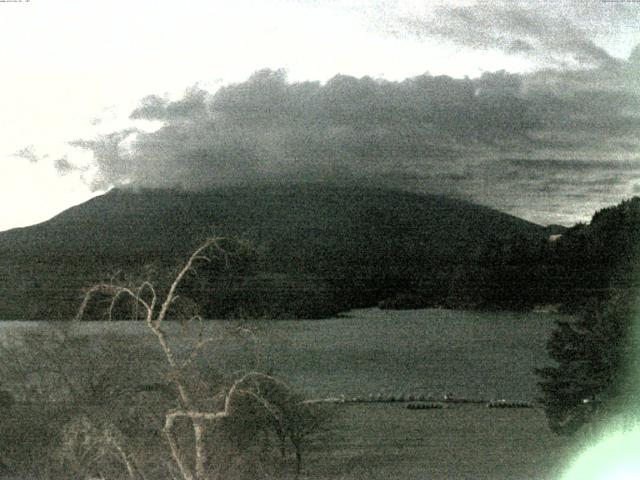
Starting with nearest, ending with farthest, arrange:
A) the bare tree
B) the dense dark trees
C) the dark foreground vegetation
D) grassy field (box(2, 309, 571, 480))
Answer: the bare tree < the dark foreground vegetation < grassy field (box(2, 309, 571, 480)) < the dense dark trees

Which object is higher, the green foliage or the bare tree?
the bare tree

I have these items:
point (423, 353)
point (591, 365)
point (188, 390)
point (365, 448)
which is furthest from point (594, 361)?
point (423, 353)

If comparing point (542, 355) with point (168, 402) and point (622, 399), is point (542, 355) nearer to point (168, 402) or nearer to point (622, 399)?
point (622, 399)

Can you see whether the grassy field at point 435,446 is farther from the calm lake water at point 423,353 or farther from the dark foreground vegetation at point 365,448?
the calm lake water at point 423,353

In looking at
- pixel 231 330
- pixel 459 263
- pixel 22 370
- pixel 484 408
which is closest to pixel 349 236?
pixel 459 263

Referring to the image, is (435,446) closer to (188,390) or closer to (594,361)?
(594,361)

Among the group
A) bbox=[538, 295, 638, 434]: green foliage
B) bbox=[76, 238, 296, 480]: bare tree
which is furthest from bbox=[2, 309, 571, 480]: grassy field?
bbox=[76, 238, 296, 480]: bare tree

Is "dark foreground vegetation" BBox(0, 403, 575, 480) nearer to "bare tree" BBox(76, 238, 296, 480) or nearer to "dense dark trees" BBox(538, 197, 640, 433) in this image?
"bare tree" BBox(76, 238, 296, 480)
